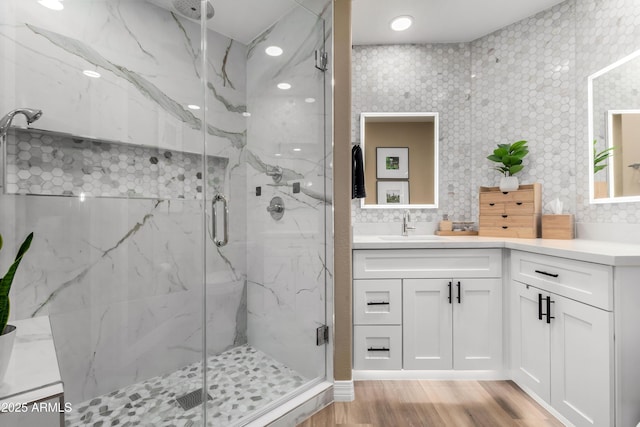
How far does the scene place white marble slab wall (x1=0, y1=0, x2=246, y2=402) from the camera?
4.71 feet

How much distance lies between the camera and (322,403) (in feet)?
5.47

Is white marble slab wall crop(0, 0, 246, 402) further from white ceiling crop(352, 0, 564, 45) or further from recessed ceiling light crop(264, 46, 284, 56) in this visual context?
white ceiling crop(352, 0, 564, 45)

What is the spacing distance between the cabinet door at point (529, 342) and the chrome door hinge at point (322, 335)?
109 cm

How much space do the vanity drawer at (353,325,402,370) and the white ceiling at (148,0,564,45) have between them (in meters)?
1.92

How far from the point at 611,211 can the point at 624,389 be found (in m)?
1.06

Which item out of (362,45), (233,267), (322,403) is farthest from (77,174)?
(362,45)

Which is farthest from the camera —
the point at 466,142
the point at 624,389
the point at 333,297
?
the point at 466,142

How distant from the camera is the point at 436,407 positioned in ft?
5.41

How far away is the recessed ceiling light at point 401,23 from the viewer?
217 centimetres

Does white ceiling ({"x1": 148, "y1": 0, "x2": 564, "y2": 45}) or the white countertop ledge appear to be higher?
white ceiling ({"x1": 148, "y1": 0, "x2": 564, "y2": 45})

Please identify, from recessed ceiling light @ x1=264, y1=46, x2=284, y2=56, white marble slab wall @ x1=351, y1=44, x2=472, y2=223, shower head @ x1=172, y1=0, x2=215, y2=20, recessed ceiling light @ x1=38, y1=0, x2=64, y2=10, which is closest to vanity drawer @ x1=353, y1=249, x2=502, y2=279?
white marble slab wall @ x1=351, y1=44, x2=472, y2=223

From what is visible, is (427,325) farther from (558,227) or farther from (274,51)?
(274,51)

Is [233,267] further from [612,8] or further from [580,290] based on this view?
[612,8]

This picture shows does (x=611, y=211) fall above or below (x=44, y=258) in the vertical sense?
above
